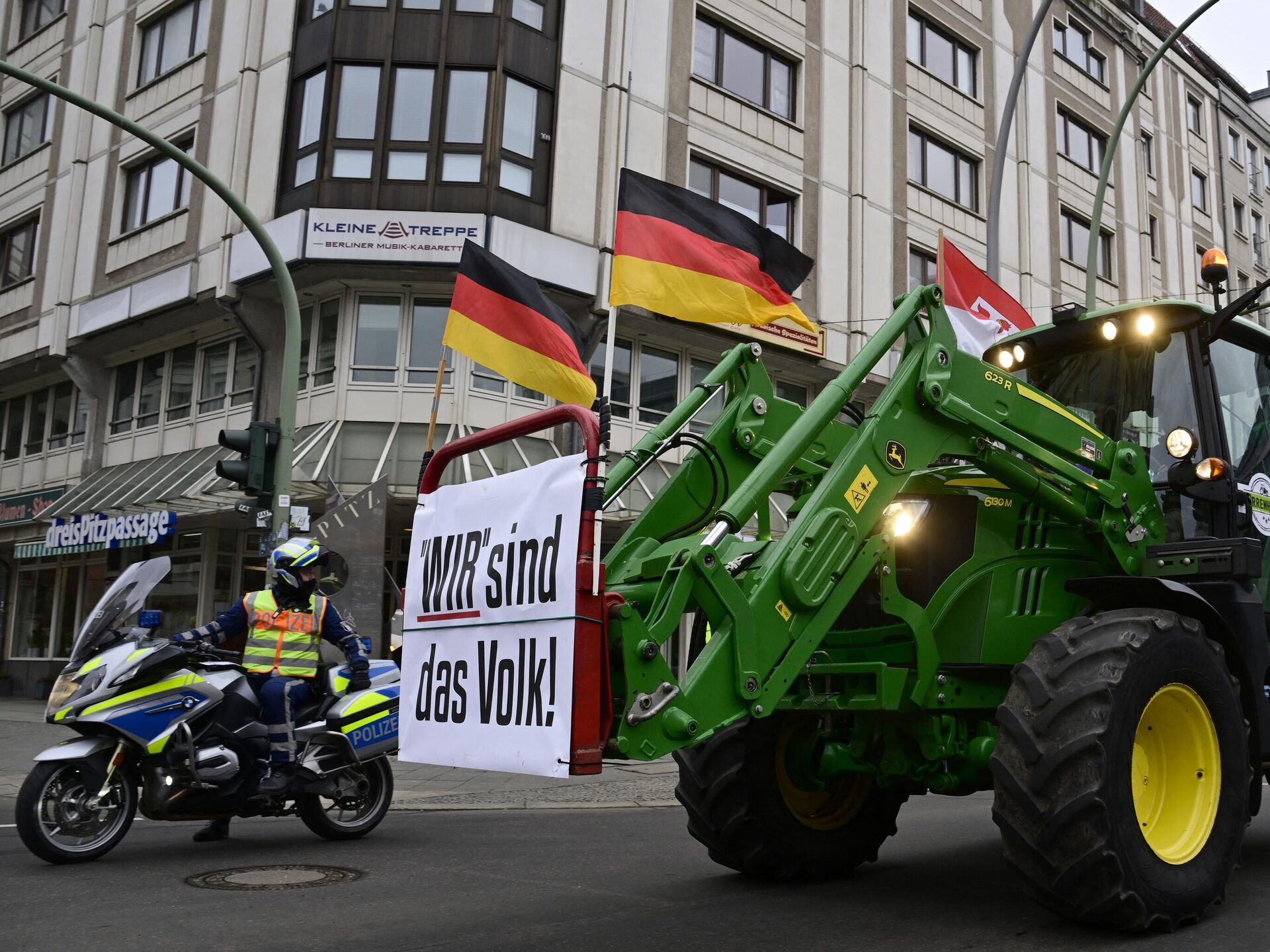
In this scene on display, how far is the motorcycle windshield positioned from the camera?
23.5ft

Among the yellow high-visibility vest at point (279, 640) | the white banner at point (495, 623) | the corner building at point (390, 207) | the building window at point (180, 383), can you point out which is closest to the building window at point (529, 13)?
the corner building at point (390, 207)

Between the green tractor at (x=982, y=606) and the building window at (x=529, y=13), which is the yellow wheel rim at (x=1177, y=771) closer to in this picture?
the green tractor at (x=982, y=606)

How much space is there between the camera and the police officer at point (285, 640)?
7.31 meters

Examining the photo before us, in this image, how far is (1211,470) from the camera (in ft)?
18.5

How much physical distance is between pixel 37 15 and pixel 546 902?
28359 mm

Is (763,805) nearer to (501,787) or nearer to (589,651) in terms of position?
(589,651)

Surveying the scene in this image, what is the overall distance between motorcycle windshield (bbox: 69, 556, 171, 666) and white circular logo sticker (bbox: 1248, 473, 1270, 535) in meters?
5.96

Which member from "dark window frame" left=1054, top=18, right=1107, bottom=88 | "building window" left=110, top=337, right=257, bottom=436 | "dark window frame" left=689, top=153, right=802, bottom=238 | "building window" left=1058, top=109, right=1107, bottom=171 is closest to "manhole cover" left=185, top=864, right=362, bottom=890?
"building window" left=110, top=337, right=257, bottom=436

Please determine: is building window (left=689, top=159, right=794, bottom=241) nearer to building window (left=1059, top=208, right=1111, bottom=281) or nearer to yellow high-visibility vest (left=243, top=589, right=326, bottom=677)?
building window (left=1059, top=208, right=1111, bottom=281)

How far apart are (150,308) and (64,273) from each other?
12.1 ft

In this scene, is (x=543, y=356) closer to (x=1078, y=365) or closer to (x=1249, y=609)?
(x=1078, y=365)

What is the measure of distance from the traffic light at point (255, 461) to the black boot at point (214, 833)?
4901mm

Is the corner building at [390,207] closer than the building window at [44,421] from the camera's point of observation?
Yes

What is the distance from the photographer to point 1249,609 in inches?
211
